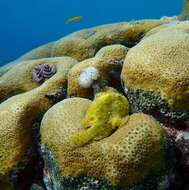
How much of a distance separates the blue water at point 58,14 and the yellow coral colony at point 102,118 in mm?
122828

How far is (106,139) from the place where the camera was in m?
2.96

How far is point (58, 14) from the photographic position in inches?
6698

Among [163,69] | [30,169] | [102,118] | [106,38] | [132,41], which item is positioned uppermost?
[163,69]

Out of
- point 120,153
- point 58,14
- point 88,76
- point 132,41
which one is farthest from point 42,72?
point 58,14

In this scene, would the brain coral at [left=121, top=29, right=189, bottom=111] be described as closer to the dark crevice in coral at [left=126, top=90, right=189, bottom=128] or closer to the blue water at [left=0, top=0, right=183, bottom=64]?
the dark crevice in coral at [left=126, top=90, right=189, bottom=128]

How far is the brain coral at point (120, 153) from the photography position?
2.85m

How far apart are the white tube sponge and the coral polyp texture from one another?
0.4 inches

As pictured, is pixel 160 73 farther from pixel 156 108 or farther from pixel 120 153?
pixel 120 153

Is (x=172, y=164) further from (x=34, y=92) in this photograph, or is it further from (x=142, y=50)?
(x=34, y=92)

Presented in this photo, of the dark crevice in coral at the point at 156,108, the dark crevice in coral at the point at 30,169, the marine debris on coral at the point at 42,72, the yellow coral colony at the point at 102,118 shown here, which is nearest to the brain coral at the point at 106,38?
the marine debris on coral at the point at 42,72

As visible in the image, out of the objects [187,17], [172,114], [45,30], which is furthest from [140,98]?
[45,30]

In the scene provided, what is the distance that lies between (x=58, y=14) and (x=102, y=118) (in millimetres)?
172296

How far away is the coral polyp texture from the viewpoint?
289 cm

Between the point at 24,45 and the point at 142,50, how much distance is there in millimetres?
118935
